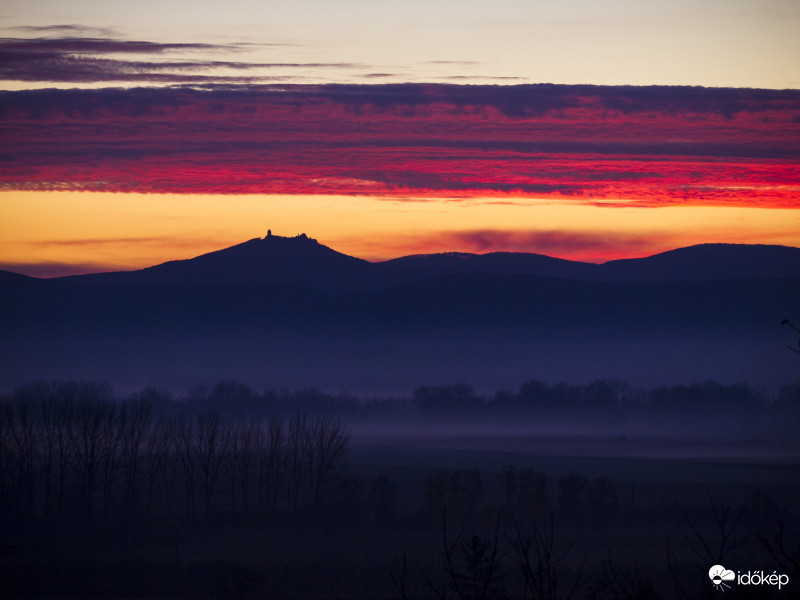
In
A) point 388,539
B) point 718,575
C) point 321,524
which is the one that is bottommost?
point 388,539

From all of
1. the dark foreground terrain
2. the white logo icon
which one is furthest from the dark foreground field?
the white logo icon

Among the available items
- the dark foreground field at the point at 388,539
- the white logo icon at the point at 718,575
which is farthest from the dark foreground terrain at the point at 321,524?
the white logo icon at the point at 718,575

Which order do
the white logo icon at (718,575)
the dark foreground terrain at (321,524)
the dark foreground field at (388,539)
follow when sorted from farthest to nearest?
the dark foreground terrain at (321,524)
the dark foreground field at (388,539)
the white logo icon at (718,575)

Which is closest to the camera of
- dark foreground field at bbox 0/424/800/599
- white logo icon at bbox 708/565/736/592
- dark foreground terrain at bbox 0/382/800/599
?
white logo icon at bbox 708/565/736/592

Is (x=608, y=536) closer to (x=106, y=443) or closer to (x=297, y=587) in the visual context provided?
(x=297, y=587)

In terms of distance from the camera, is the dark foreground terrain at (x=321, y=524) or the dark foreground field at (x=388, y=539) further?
the dark foreground terrain at (x=321, y=524)

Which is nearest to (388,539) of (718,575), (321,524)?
(321,524)

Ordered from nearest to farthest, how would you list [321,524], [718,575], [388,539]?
[718,575] → [388,539] → [321,524]

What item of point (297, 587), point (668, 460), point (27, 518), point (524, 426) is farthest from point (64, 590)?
point (524, 426)

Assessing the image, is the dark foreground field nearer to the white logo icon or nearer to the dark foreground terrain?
the dark foreground terrain

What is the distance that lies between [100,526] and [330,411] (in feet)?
431

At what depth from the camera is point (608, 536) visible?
54875 mm

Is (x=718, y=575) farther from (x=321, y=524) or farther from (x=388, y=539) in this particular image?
(x=321, y=524)

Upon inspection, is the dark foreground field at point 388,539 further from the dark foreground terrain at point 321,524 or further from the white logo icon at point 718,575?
the white logo icon at point 718,575
